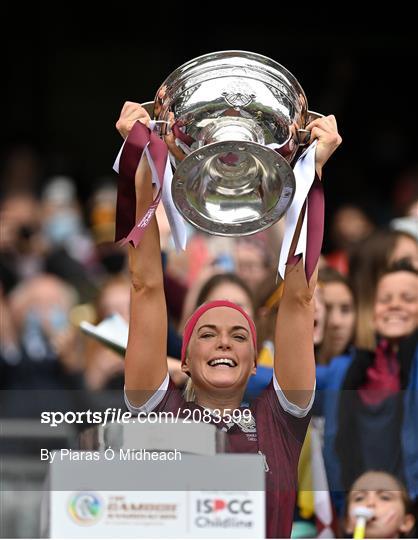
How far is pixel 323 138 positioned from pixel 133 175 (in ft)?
1.67

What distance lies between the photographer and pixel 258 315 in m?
6.05

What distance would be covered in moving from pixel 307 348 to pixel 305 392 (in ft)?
0.39

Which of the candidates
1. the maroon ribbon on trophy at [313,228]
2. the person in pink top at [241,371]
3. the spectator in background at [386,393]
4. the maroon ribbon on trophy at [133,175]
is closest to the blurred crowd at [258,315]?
the spectator in background at [386,393]

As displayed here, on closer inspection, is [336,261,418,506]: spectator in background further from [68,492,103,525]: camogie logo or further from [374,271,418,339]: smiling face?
[68,492,103,525]: camogie logo

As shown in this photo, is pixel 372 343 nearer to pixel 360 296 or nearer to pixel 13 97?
pixel 360 296

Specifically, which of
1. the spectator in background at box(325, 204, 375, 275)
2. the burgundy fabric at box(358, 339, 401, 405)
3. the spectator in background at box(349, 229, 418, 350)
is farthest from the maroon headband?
the spectator in background at box(325, 204, 375, 275)

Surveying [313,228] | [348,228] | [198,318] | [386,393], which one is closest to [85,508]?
[198,318]

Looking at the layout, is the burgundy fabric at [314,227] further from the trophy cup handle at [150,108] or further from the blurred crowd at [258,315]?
the blurred crowd at [258,315]

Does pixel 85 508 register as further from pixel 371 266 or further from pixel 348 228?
pixel 348 228

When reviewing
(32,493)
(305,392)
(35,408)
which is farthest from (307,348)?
(35,408)

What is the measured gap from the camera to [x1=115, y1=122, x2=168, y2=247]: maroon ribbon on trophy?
14.2 feet

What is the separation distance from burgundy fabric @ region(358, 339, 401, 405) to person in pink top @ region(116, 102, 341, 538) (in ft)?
3.01

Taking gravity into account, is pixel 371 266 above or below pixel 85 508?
above

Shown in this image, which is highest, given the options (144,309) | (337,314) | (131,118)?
(337,314)
